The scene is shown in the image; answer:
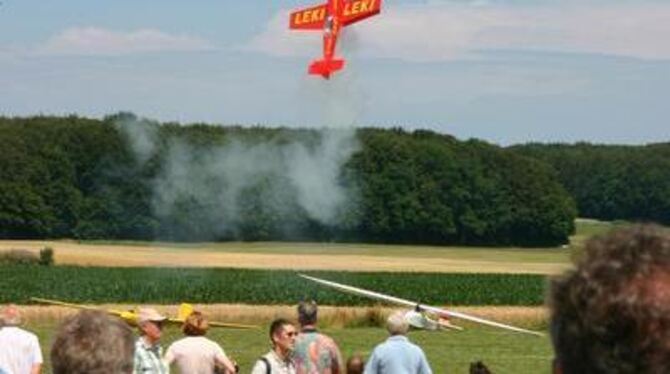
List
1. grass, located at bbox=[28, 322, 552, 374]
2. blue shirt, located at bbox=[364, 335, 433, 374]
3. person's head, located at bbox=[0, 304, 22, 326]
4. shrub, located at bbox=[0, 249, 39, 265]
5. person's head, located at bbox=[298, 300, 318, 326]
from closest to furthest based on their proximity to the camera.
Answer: blue shirt, located at bbox=[364, 335, 433, 374] → person's head, located at bbox=[298, 300, 318, 326] → person's head, located at bbox=[0, 304, 22, 326] → grass, located at bbox=[28, 322, 552, 374] → shrub, located at bbox=[0, 249, 39, 265]

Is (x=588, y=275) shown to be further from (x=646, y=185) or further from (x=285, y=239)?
(x=646, y=185)

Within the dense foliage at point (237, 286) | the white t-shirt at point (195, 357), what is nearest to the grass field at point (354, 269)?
the white t-shirt at point (195, 357)

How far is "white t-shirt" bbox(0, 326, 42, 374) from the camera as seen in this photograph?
36.3 ft

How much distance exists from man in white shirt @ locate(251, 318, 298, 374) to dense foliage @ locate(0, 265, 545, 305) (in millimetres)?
34039

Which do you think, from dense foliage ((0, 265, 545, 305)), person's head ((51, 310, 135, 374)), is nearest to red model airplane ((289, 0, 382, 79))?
dense foliage ((0, 265, 545, 305))

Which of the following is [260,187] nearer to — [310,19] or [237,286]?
[237,286]

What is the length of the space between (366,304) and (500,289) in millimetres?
8065

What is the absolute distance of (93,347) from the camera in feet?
13.4

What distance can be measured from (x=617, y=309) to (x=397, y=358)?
8593mm

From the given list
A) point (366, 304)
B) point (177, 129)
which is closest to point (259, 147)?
point (366, 304)

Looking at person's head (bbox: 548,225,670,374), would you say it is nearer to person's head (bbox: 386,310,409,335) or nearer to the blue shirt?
the blue shirt

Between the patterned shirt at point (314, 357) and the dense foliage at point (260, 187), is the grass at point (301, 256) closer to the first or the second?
the dense foliage at point (260, 187)

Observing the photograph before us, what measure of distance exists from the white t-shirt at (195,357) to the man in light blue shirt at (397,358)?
1022 millimetres

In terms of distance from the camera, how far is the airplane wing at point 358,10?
123 feet
